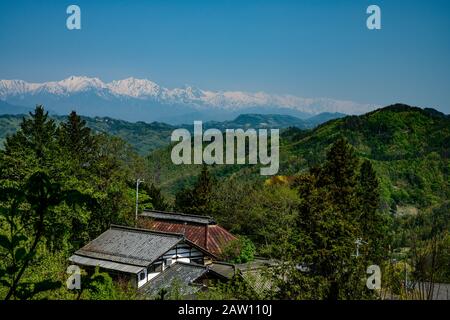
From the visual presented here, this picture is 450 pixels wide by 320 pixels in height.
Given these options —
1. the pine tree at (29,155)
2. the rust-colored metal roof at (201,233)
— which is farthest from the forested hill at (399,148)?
the pine tree at (29,155)

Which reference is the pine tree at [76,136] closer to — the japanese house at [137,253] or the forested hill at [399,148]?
the japanese house at [137,253]

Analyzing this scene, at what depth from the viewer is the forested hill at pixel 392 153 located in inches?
2709

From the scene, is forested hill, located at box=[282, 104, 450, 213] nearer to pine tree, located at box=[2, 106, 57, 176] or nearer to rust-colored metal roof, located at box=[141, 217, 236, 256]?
rust-colored metal roof, located at box=[141, 217, 236, 256]

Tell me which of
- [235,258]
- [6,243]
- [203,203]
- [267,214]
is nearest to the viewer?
[6,243]

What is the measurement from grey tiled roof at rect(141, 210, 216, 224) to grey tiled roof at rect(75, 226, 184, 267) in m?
5.95

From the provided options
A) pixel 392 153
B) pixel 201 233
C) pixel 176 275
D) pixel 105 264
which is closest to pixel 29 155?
pixel 105 264

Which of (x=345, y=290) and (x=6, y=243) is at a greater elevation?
(x=6, y=243)

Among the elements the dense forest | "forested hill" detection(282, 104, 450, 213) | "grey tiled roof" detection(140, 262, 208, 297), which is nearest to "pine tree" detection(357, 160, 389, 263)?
the dense forest

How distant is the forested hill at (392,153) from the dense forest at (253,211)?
35 centimetres

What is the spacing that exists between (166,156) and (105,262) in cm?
8612

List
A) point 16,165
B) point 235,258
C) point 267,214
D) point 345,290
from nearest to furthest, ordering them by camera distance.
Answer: point 345,290 → point 16,165 → point 235,258 → point 267,214
